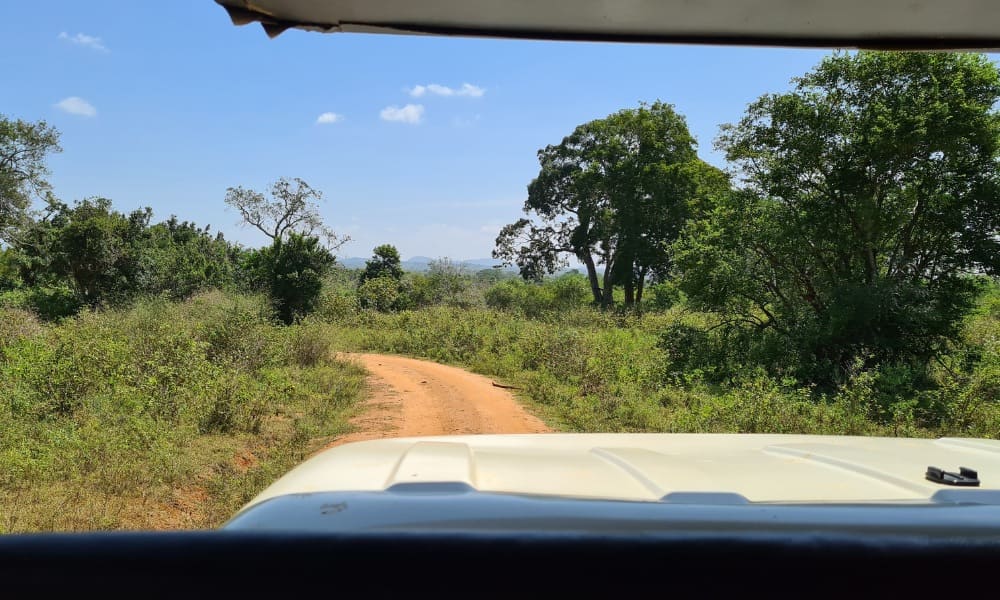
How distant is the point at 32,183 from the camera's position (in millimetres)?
25484

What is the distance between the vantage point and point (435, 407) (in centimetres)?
929

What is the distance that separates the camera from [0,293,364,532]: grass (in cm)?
518

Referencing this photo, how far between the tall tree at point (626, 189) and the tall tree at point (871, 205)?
14.2 metres

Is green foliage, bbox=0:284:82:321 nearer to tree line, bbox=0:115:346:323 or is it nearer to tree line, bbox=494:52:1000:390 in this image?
tree line, bbox=0:115:346:323

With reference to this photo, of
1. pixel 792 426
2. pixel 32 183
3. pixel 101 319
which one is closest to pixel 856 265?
pixel 792 426

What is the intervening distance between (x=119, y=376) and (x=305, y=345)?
4325mm

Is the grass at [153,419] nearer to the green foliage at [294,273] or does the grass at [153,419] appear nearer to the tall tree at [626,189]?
the green foliage at [294,273]

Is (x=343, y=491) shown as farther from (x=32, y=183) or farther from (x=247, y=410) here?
(x=32, y=183)

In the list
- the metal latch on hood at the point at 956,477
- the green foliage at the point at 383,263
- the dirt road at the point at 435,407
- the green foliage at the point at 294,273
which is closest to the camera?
the metal latch on hood at the point at 956,477

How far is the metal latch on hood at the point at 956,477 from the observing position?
5.41ft

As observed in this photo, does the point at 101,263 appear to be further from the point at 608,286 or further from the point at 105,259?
the point at 608,286

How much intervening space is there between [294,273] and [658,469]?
73.6 ft

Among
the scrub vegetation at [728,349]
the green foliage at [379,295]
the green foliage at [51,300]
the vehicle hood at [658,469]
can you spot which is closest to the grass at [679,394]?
the scrub vegetation at [728,349]

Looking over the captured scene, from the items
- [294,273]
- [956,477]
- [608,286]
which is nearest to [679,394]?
[956,477]
